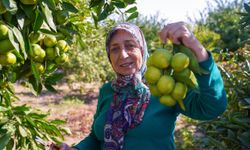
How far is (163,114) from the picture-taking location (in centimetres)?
179

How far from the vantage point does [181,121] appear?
7035 mm

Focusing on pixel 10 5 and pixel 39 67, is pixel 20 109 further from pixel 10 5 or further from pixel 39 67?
pixel 10 5

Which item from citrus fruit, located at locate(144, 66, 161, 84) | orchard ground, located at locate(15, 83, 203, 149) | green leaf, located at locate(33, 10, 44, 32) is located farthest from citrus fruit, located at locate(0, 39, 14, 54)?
orchard ground, located at locate(15, 83, 203, 149)

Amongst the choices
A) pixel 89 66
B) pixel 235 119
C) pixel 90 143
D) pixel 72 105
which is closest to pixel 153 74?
pixel 90 143

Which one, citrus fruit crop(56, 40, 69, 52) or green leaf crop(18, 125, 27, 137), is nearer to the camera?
citrus fruit crop(56, 40, 69, 52)

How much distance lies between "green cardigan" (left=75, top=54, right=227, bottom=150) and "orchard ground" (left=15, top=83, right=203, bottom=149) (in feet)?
10.7

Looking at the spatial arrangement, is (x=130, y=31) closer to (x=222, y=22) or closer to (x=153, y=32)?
(x=153, y=32)

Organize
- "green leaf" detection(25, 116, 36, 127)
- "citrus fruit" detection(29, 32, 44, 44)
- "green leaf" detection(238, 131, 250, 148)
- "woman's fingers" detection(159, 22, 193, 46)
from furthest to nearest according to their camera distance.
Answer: "green leaf" detection(238, 131, 250, 148) → "green leaf" detection(25, 116, 36, 127) → "citrus fruit" detection(29, 32, 44, 44) → "woman's fingers" detection(159, 22, 193, 46)

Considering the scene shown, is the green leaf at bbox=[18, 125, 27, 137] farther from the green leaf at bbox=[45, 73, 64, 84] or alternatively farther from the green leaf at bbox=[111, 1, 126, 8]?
the green leaf at bbox=[111, 1, 126, 8]

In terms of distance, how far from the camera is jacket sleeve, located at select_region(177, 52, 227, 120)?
1360 millimetres

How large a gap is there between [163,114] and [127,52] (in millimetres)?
336

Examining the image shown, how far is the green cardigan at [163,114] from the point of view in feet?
4.59

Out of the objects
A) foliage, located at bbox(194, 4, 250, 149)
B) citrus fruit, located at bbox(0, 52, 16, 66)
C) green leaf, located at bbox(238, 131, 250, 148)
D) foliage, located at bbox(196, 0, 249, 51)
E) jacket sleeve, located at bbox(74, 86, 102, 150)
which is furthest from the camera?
foliage, located at bbox(196, 0, 249, 51)

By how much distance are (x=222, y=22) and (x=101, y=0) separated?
1438 centimetres
